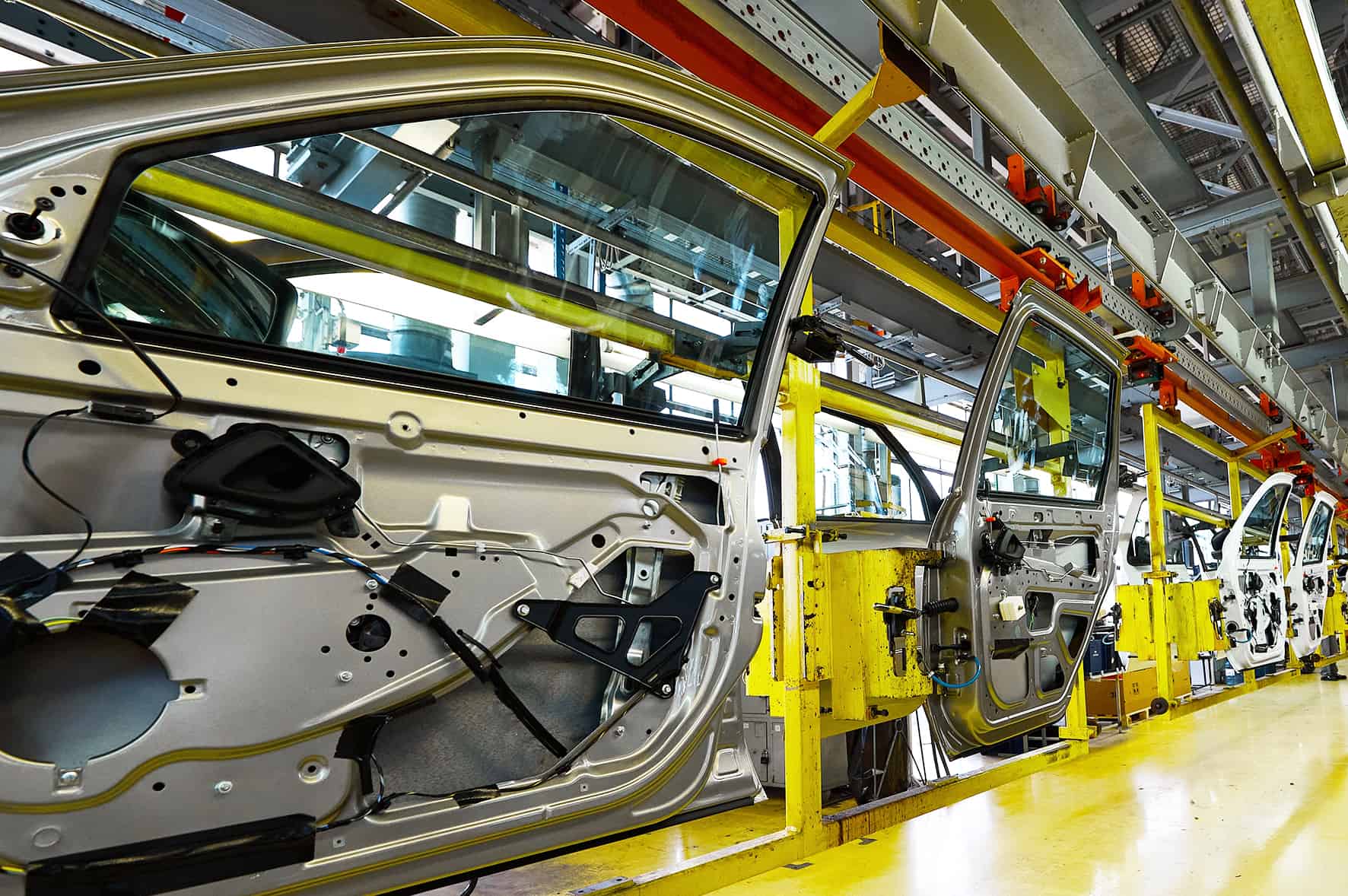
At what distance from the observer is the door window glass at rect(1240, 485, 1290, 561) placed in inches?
272

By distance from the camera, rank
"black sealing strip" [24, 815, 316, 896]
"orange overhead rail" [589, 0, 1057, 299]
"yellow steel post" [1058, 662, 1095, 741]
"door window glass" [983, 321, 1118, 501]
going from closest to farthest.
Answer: "black sealing strip" [24, 815, 316, 896] < "orange overhead rail" [589, 0, 1057, 299] < "door window glass" [983, 321, 1118, 501] < "yellow steel post" [1058, 662, 1095, 741]

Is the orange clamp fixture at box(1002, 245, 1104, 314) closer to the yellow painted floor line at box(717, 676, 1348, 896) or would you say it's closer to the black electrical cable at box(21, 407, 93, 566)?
the yellow painted floor line at box(717, 676, 1348, 896)

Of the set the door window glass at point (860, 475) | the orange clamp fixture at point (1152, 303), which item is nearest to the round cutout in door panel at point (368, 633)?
the door window glass at point (860, 475)

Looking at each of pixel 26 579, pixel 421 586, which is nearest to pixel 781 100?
pixel 421 586

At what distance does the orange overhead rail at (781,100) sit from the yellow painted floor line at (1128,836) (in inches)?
101

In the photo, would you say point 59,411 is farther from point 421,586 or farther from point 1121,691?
point 1121,691

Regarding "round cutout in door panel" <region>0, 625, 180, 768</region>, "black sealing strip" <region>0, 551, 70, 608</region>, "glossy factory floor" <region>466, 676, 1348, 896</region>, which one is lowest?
→ "glossy factory floor" <region>466, 676, 1348, 896</region>

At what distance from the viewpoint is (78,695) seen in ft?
3.89

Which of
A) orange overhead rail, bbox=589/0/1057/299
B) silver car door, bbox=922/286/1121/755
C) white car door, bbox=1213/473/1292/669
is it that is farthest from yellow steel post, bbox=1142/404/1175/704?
orange overhead rail, bbox=589/0/1057/299

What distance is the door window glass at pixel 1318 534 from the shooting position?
25.5 ft

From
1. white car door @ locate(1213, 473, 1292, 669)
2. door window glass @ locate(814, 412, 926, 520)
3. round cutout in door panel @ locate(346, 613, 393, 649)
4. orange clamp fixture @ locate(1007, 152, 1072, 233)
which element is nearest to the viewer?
round cutout in door panel @ locate(346, 613, 393, 649)

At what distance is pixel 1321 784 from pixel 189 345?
5005mm

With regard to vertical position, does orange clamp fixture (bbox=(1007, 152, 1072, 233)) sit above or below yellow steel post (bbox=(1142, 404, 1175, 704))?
above

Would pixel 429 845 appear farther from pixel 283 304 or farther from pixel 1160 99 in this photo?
pixel 1160 99
